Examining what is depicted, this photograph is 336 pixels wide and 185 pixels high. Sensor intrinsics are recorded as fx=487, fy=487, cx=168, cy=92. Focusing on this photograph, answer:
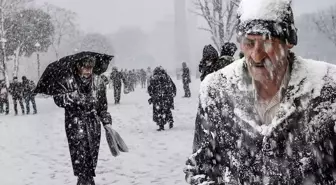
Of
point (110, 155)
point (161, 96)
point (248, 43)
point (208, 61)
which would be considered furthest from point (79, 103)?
point (161, 96)

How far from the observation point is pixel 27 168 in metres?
8.46

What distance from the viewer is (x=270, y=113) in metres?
1.59

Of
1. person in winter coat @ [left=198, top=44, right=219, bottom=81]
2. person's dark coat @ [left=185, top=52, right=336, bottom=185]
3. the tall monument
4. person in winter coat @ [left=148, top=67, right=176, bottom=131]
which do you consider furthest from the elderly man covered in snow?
the tall monument

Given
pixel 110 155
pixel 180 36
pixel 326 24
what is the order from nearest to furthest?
pixel 110 155, pixel 326 24, pixel 180 36

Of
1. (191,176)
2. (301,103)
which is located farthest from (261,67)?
(191,176)

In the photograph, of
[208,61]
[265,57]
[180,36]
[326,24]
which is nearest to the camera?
[265,57]

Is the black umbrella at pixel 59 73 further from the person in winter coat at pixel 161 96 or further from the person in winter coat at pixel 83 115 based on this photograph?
the person in winter coat at pixel 161 96

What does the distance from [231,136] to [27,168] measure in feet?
24.3

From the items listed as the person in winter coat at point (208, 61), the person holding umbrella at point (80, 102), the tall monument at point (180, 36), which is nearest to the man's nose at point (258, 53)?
the person holding umbrella at point (80, 102)

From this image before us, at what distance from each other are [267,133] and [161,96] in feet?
34.4

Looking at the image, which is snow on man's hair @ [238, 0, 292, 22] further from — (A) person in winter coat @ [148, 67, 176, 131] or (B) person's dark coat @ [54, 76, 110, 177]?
(A) person in winter coat @ [148, 67, 176, 131]

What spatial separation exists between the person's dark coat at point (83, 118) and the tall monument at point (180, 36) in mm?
122766

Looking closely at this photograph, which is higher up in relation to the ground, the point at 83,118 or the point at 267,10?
the point at 267,10

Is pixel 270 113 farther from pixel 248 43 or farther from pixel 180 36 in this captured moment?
pixel 180 36
